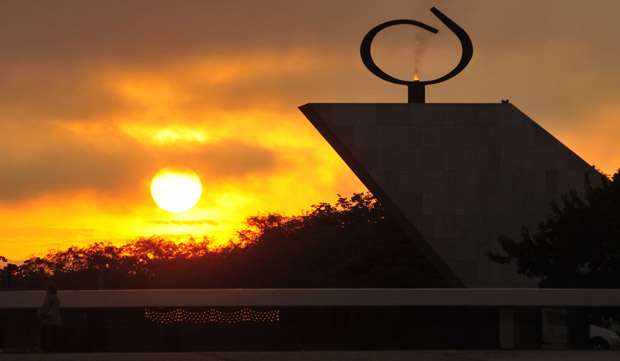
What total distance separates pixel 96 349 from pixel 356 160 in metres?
17.7

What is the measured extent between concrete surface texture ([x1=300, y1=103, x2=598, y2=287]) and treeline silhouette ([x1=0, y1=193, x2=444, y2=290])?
10570 millimetres

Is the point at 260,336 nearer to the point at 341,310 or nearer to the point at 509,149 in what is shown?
the point at 341,310

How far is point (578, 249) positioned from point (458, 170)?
6754 millimetres

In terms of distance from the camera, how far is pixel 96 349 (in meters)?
27.5

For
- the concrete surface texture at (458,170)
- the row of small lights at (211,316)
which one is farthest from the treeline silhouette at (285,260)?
the row of small lights at (211,316)

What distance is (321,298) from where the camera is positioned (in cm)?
2745

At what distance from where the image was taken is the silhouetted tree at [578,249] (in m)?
38.3

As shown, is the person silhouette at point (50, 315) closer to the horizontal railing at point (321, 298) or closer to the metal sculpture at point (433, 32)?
the horizontal railing at point (321, 298)

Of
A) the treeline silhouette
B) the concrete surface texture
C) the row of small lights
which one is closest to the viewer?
the row of small lights

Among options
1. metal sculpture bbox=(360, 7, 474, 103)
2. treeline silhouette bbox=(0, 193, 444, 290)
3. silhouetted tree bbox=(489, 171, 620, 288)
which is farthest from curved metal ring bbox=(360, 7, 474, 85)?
treeline silhouette bbox=(0, 193, 444, 290)

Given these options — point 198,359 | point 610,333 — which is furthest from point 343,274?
point 198,359

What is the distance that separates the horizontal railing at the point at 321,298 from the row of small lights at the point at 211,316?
1.18m

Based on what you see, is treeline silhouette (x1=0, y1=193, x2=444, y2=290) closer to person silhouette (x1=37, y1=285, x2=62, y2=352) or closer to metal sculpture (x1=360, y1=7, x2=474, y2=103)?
metal sculpture (x1=360, y1=7, x2=474, y2=103)

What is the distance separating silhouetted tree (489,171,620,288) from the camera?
38.3 m
